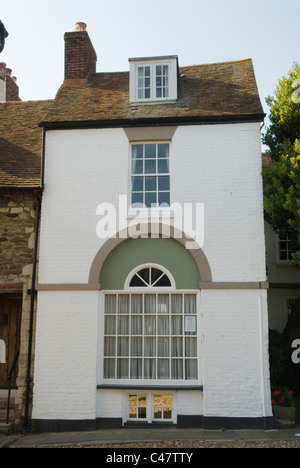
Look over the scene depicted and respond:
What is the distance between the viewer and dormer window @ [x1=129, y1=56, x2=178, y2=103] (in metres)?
11.2

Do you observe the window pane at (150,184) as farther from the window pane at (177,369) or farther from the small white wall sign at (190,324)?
the window pane at (177,369)

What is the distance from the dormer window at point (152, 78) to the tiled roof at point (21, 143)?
2916 millimetres

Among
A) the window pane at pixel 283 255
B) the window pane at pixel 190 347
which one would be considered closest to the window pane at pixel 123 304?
the window pane at pixel 190 347

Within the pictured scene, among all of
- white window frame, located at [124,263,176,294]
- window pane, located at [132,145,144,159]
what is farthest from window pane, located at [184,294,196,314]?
window pane, located at [132,145,144,159]

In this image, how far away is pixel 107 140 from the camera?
34.2 feet

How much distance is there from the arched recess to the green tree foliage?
1.88 m

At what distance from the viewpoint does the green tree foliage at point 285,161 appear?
9703 mm

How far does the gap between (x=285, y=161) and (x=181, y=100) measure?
9.82 feet

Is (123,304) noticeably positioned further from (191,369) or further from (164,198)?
(164,198)

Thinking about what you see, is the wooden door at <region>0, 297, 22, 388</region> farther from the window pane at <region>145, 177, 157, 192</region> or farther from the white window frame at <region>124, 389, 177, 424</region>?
the window pane at <region>145, 177, 157, 192</region>

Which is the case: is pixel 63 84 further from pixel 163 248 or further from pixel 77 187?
pixel 163 248
